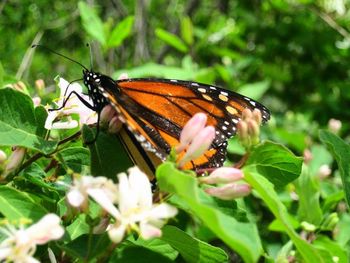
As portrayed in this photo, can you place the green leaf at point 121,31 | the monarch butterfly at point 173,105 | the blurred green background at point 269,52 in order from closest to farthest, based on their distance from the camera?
the monarch butterfly at point 173,105
the green leaf at point 121,31
the blurred green background at point 269,52

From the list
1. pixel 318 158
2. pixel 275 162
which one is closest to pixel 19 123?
pixel 275 162

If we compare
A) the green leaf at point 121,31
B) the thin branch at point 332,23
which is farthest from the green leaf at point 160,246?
the thin branch at point 332,23

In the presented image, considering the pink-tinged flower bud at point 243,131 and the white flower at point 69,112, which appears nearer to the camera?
the pink-tinged flower bud at point 243,131

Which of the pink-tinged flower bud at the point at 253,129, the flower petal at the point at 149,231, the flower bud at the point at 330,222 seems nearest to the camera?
the flower petal at the point at 149,231

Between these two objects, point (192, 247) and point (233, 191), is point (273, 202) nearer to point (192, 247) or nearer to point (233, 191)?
point (233, 191)

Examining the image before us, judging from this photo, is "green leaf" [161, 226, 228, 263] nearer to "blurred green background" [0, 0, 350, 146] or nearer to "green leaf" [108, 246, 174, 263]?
"green leaf" [108, 246, 174, 263]

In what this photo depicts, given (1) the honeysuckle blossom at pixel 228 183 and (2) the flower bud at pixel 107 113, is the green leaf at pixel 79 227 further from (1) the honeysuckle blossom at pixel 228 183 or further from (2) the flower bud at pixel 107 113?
(1) the honeysuckle blossom at pixel 228 183

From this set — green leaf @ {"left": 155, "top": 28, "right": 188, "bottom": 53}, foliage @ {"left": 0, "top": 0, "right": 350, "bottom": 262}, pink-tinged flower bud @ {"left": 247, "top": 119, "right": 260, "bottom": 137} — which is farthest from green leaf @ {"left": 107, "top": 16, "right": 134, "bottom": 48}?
pink-tinged flower bud @ {"left": 247, "top": 119, "right": 260, "bottom": 137}

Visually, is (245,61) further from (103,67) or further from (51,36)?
(51,36)
